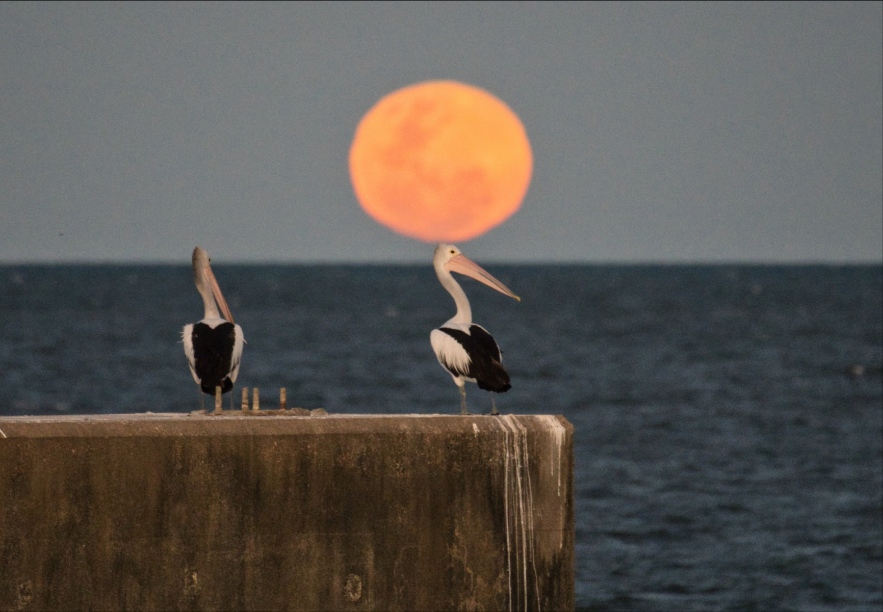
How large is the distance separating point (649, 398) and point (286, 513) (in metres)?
33.4

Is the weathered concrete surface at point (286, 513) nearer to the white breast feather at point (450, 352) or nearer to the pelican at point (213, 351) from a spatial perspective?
the white breast feather at point (450, 352)

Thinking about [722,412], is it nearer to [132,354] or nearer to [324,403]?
[324,403]

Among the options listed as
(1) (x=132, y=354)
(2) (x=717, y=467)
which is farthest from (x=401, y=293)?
(2) (x=717, y=467)

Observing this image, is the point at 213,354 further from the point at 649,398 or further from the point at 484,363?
the point at 649,398

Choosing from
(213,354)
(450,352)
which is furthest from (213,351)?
(450,352)

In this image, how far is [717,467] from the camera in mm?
27250

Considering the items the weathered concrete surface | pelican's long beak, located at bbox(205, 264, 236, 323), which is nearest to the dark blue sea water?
pelican's long beak, located at bbox(205, 264, 236, 323)

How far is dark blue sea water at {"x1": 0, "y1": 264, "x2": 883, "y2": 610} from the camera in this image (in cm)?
1948

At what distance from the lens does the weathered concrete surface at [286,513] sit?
7441 mm

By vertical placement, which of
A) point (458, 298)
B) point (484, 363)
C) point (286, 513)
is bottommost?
point (286, 513)

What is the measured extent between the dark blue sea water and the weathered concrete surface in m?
9.82

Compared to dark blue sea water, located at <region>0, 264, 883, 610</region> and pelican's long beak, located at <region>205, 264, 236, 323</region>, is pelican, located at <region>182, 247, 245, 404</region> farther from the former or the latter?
dark blue sea water, located at <region>0, 264, 883, 610</region>

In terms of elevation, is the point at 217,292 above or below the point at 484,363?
above

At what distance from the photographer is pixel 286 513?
7.60 meters
